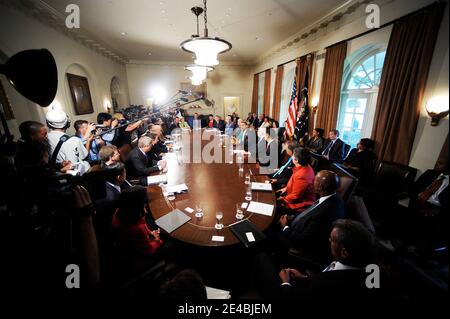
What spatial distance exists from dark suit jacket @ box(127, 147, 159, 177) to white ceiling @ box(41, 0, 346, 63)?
302cm

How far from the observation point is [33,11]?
11.9 ft

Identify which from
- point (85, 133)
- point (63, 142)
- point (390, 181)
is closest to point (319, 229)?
point (390, 181)

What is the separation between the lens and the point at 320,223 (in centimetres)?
156

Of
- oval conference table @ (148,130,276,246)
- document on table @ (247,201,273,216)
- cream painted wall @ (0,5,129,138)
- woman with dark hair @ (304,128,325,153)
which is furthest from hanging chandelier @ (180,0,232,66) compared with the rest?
woman with dark hair @ (304,128,325,153)

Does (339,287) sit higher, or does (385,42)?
(385,42)

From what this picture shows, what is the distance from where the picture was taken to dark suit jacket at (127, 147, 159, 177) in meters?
2.93

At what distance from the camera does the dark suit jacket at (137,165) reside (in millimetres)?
2932

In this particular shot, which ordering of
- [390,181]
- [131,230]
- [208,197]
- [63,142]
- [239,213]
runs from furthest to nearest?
[390,181] < [63,142] < [208,197] < [239,213] < [131,230]

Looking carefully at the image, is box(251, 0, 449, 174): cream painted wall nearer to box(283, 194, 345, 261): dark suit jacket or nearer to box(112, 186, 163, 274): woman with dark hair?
box(283, 194, 345, 261): dark suit jacket

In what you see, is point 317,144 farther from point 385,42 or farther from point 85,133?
point 85,133

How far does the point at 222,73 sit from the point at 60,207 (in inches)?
414

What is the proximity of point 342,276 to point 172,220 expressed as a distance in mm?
1337
